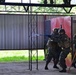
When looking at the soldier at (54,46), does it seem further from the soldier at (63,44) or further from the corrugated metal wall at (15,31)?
the corrugated metal wall at (15,31)

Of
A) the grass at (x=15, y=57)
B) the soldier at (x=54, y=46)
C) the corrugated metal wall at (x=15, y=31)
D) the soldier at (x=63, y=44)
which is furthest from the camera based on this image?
the corrugated metal wall at (x=15, y=31)

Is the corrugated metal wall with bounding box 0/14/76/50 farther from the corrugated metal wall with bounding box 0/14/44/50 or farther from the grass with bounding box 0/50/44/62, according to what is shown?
the grass with bounding box 0/50/44/62

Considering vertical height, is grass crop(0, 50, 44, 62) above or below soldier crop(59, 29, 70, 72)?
below

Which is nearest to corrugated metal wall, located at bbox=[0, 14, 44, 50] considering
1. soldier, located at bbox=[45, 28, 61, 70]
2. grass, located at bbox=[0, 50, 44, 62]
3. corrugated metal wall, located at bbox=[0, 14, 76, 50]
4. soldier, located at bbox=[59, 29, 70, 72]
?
corrugated metal wall, located at bbox=[0, 14, 76, 50]

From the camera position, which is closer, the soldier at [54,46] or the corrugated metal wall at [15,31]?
the soldier at [54,46]

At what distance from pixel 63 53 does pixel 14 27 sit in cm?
685

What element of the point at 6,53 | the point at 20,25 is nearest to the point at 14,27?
the point at 20,25

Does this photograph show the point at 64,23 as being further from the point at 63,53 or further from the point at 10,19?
the point at 10,19

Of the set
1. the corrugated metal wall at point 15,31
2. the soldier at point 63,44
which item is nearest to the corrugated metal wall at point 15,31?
the corrugated metal wall at point 15,31

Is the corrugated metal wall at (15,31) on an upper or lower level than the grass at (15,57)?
upper

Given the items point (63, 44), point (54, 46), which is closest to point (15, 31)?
point (54, 46)

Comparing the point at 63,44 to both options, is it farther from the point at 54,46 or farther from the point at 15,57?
the point at 15,57

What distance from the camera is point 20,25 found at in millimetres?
17016

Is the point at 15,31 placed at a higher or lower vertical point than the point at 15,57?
higher
